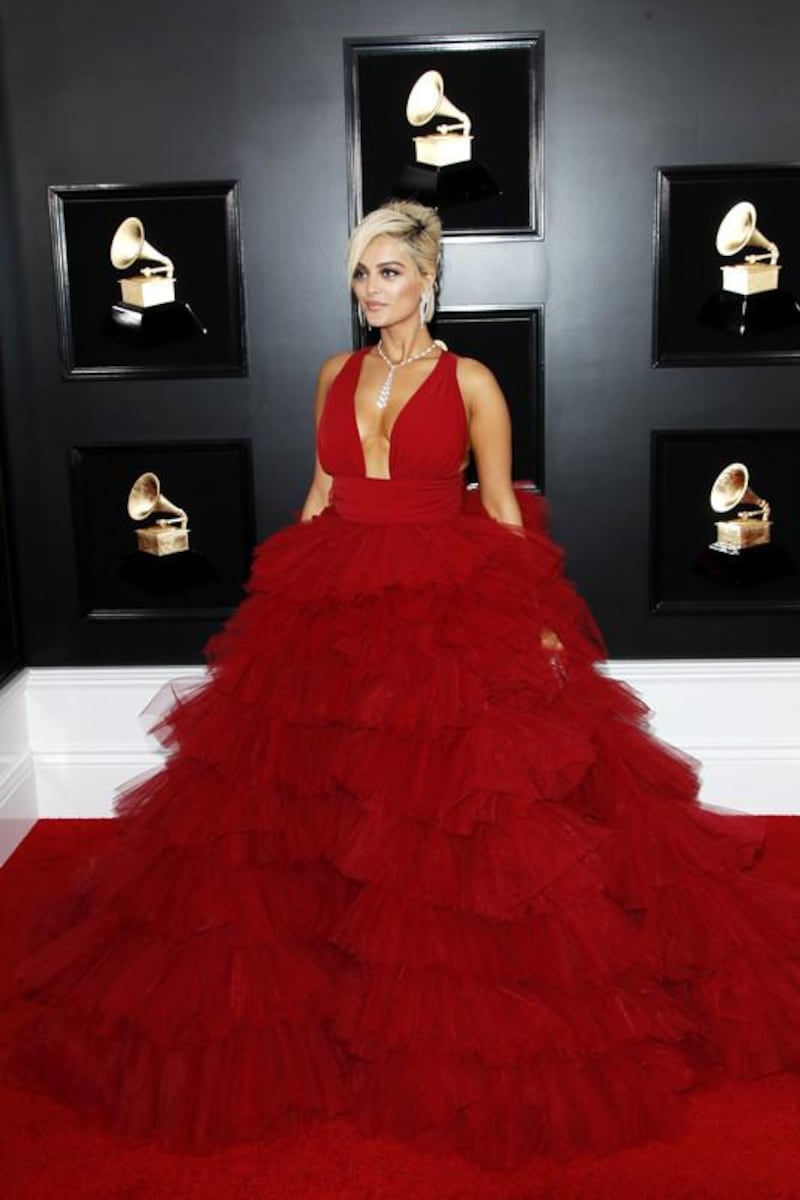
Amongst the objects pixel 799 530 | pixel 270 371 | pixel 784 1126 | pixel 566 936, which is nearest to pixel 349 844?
pixel 566 936

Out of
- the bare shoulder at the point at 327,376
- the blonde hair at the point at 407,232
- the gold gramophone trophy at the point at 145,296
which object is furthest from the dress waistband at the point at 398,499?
the gold gramophone trophy at the point at 145,296

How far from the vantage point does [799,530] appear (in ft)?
15.8

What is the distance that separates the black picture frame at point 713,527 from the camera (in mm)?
4711

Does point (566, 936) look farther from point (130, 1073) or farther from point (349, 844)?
point (130, 1073)

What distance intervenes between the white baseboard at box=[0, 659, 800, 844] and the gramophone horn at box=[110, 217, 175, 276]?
145 centimetres

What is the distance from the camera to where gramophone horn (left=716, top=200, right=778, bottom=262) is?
451 cm

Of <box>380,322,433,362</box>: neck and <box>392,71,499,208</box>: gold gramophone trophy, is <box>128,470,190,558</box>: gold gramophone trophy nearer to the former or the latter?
<box>392,71,499,208</box>: gold gramophone trophy

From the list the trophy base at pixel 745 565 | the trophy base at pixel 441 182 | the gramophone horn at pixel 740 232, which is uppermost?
the trophy base at pixel 441 182

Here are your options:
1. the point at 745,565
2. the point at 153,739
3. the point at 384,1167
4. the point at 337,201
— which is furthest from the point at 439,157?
the point at 384,1167

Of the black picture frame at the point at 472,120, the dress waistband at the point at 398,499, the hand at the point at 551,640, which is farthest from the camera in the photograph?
the black picture frame at the point at 472,120

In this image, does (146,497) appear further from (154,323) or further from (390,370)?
(390,370)

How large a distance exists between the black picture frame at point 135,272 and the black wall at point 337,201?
0.05 meters

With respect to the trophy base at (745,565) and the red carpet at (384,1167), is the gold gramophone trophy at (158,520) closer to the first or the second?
the trophy base at (745,565)

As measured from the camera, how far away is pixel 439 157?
446 centimetres
